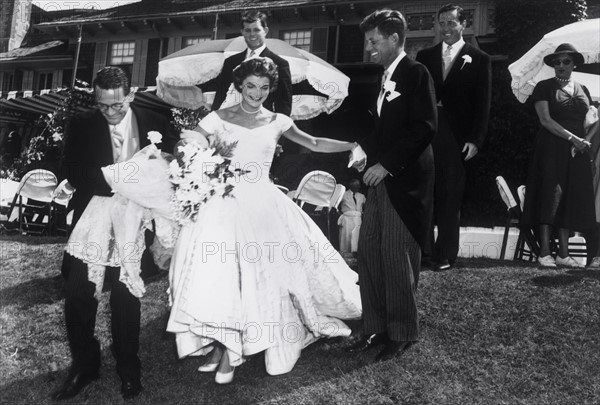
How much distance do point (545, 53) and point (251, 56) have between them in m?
3.83

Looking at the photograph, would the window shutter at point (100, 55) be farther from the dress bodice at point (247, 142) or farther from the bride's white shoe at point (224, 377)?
the bride's white shoe at point (224, 377)

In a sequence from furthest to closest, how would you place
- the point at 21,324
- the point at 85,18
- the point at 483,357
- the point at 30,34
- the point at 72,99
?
the point at 30,34 < the point at 85,18 < the point at 72,99 < the point at 21,324 < the point at 483,357

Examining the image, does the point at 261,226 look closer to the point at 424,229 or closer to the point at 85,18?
the point at 424,229

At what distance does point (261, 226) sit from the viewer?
4.20 m

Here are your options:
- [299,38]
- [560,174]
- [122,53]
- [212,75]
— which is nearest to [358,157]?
[560,174]

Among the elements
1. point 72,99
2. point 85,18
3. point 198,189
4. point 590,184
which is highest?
point 85,18

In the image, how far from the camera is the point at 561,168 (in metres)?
6.41

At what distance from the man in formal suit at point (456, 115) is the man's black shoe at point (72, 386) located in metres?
3.30

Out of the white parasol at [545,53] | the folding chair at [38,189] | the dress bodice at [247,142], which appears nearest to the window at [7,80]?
the folding chair at [38,189]

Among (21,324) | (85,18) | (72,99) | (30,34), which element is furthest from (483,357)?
(30,34)

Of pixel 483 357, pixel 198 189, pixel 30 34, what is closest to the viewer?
pixel 198 189

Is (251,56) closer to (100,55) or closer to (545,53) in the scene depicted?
(545,53)

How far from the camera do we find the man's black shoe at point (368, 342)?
174 inches

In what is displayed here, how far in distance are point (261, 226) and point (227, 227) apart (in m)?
0.26
